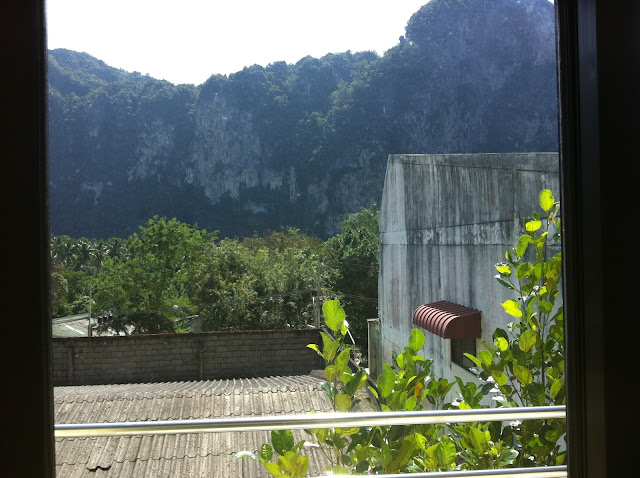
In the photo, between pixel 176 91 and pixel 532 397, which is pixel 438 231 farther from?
pixel 176 91

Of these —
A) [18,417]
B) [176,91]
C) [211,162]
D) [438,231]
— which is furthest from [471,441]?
[211,162]

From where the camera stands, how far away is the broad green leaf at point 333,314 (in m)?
1.29

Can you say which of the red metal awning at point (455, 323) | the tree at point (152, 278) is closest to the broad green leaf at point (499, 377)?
the red metal awning at point (455, 323)

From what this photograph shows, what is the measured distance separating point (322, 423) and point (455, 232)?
2.92 metres

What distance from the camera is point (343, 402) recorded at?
4.55 feet

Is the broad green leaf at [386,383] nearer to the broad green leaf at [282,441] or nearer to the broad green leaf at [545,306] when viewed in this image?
the broad green leaf at [282,441]

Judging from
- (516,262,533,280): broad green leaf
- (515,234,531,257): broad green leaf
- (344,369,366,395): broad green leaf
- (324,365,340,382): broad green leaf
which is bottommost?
(344,369,366,395): broad green leaf

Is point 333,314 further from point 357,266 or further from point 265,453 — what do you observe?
point 357,266

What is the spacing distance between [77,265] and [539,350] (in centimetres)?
633

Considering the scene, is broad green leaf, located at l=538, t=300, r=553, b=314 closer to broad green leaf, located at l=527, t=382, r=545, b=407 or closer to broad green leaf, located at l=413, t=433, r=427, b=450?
broad green leaf, located at l=527, t=382, r=545, b=407

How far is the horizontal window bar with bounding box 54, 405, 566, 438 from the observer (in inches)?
36.8

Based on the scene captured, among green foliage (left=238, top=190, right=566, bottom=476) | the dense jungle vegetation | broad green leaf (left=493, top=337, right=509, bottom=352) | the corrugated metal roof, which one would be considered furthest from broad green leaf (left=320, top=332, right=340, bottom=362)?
the dense jungle vegetation

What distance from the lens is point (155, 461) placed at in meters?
3.79

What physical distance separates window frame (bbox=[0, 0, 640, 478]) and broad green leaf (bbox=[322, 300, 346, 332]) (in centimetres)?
70
